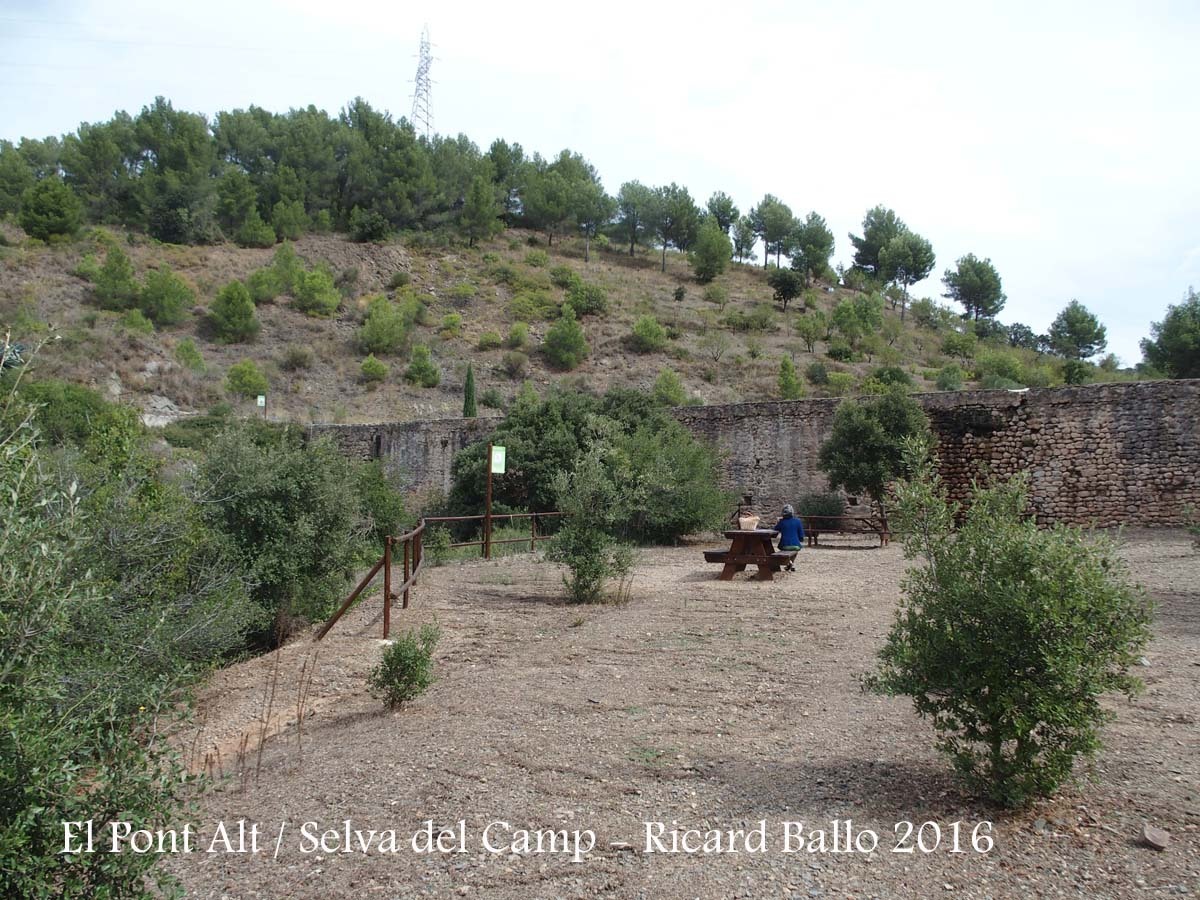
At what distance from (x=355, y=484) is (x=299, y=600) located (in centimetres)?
176

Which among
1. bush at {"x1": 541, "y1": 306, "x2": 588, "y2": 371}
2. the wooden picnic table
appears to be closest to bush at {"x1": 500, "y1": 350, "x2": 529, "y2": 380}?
bush at {"x1": 541, "y1": 306, "x2": 588, "y2": 371}

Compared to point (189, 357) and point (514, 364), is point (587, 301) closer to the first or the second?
point (514, 364)

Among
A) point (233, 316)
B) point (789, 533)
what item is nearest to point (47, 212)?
point (233, 316)

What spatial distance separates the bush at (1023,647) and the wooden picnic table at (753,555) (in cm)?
664

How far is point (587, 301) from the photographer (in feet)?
157

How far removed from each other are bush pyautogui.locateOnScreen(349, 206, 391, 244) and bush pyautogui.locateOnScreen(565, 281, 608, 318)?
1462cm

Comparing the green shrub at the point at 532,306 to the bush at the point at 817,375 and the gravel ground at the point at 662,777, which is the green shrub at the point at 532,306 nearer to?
the bush at the point at 817,375

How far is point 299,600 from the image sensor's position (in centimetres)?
905

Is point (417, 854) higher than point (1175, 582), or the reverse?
point (1175, 582)

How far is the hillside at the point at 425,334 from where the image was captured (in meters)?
35.8

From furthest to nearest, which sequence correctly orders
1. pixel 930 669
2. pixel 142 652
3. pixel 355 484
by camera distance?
pixel 355 484
pixel 142 652
pixel 930 669

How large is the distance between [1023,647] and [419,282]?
51417 millimetres

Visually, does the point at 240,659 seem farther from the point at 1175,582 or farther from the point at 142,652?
the point at 1175,582

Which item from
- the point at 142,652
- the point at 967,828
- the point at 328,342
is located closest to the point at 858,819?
the point at 967,828
